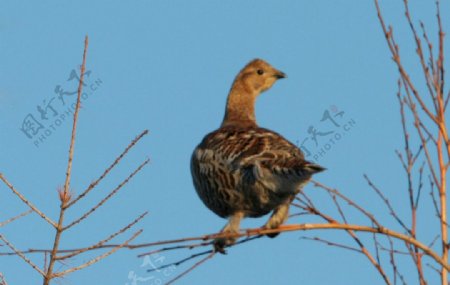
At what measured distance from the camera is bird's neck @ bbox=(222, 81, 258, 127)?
401 inches

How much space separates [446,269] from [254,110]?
577 centimetres

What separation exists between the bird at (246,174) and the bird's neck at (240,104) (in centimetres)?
149

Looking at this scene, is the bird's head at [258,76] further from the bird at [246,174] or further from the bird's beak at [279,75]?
the bird at [246,174]

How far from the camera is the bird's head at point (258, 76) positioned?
1062 centimetres

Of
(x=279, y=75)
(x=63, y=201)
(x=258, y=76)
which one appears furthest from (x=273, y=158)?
(x=279, y=75)

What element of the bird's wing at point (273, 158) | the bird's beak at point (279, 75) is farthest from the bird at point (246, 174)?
the bird's beak at point (279, 75)

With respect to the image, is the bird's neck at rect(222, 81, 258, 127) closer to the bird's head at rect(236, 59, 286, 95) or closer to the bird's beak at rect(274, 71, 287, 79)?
the bird's head at rect(236, 59, 286, 95)

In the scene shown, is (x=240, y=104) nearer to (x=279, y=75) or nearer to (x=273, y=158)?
(x=279, y=75)

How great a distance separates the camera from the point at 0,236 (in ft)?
20.0

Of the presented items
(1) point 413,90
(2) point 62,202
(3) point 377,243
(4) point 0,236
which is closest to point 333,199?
(3) point 377,243

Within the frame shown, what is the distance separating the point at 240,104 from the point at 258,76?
53 centimetres

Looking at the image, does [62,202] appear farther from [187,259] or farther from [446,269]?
[446,269]

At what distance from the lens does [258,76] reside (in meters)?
10.7

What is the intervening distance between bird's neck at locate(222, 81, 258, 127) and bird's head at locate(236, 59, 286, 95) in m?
0.05
